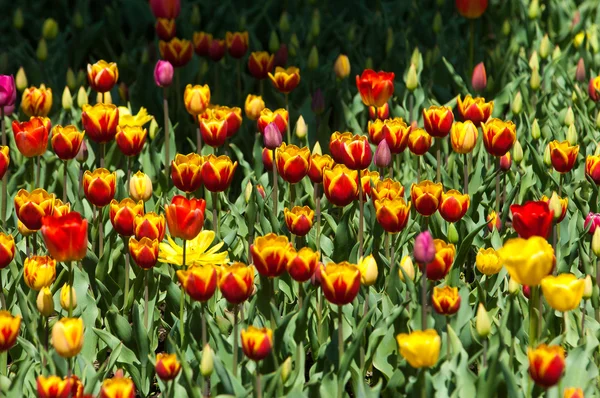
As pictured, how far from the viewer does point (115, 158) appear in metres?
4.44

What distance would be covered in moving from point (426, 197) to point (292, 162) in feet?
1.50

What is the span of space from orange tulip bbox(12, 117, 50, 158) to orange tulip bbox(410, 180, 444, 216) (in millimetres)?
1312

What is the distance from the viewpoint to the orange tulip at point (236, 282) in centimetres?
255

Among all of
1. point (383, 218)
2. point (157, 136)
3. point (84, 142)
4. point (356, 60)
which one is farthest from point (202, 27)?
point (383, 218)

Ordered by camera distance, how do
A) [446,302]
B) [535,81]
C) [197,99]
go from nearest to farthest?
[446,302]
[197,99]
[535,81]

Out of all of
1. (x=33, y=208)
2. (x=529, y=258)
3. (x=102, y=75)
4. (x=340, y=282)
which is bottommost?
(x=102, y=75)

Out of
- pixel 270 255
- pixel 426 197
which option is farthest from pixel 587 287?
pixel 270 255

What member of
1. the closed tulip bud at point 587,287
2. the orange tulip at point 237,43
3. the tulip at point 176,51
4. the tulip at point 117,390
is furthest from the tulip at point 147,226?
the orange tulip at point 237,43

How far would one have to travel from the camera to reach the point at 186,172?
10.9ft

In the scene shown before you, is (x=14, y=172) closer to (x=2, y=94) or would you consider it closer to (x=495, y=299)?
(x=2, y=94)

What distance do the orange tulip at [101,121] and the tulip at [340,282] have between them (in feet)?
4.42

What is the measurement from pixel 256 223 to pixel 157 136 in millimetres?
1194

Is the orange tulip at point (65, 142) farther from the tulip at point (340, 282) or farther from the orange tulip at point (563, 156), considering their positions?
the orange tulip at point (563, 156)

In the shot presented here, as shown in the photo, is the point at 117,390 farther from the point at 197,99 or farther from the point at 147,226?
the point at 197,99
